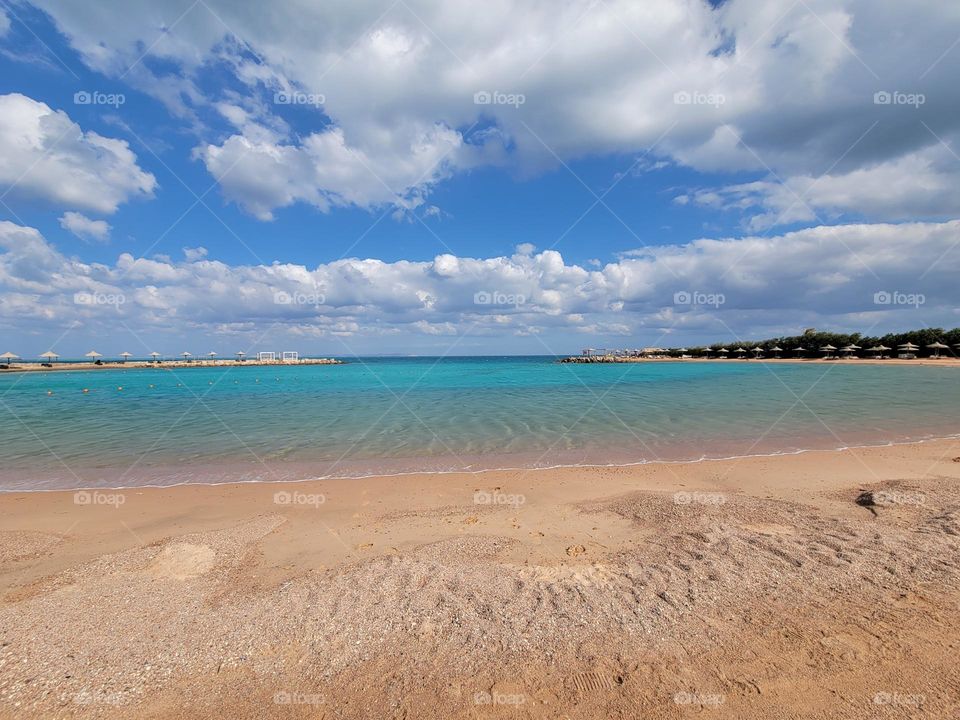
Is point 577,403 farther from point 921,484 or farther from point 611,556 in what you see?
point 611,556

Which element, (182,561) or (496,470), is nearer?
(182,561)

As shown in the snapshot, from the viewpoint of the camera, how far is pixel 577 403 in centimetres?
2652

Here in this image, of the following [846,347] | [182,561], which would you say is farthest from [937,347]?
[182,561]

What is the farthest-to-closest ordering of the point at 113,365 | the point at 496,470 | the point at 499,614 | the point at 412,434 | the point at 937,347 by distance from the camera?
the point at 113,365
the point at 937,347
the point at 412,434
the point at 496,470
the point at 499,614

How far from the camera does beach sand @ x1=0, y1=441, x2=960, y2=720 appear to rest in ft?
11.8

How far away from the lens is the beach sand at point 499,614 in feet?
11.8

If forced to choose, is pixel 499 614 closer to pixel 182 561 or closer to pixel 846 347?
pixel 182 561

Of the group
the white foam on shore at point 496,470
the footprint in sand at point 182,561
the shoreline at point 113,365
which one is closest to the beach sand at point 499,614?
the footprint in sand at point 182,561

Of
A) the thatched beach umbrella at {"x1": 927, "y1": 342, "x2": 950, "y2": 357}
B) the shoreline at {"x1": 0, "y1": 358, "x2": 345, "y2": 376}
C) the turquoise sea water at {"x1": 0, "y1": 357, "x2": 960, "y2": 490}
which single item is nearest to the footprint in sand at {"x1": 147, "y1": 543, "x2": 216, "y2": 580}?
the turquoise sea water at {"x1": 0, "y1": 357, "x2": 960, "y2": 490}

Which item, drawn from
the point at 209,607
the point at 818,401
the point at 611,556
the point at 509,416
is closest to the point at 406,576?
the point at 209,607

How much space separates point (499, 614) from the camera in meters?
4.63

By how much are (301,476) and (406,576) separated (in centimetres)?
763

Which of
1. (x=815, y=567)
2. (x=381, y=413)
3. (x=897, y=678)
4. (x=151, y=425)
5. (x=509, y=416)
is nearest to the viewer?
(x=897, y=678)

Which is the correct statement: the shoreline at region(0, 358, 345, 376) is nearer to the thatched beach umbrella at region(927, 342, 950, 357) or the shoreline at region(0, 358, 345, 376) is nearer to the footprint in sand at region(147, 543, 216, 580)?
the footprint in sand at region(147, 543, 216, 580)
